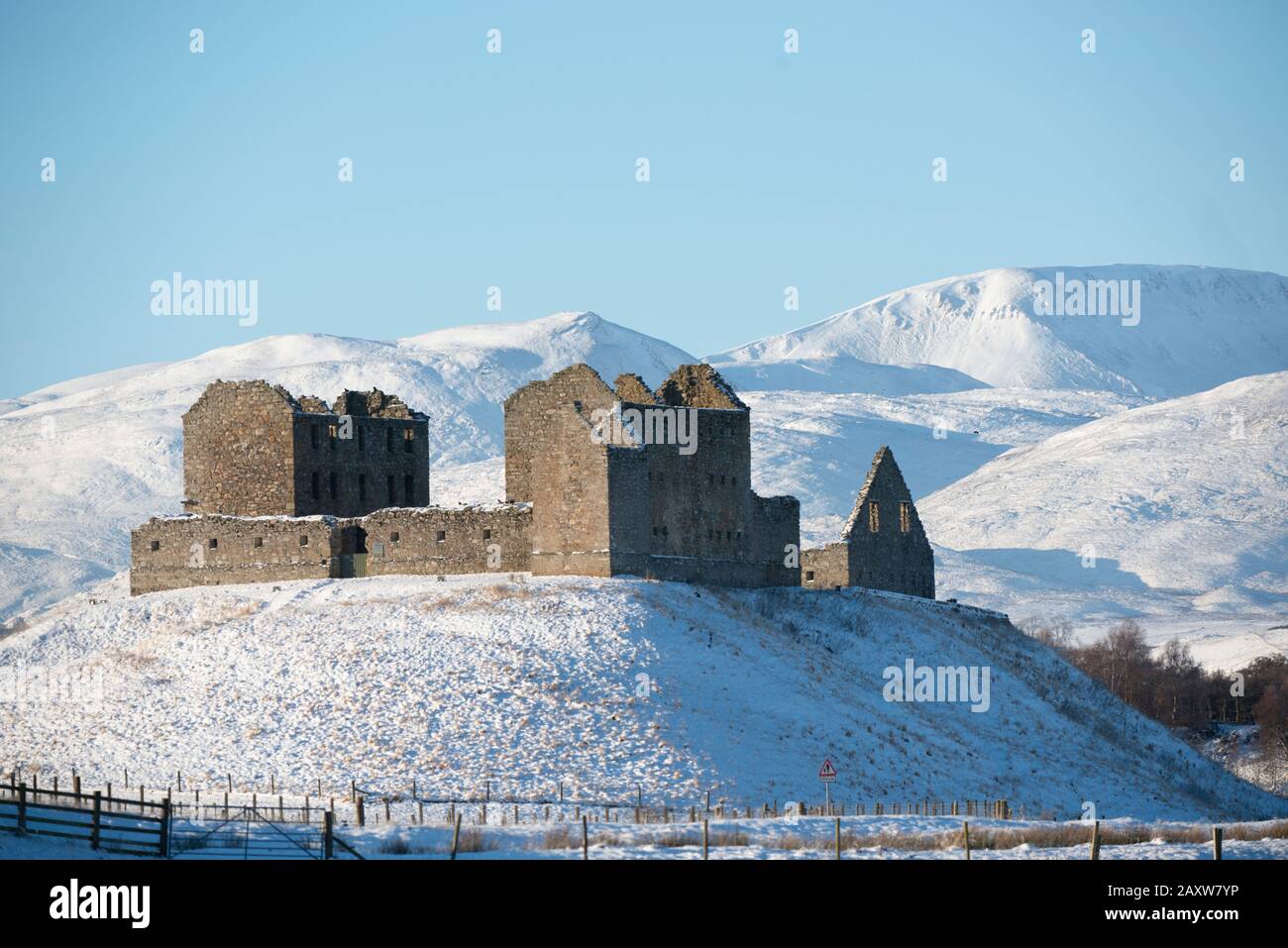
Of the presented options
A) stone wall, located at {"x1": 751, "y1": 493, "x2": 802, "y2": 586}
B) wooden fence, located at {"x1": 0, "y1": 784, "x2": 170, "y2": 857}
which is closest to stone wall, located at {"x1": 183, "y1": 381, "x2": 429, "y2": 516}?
stone wall, located at {"x1": 751, "y1": 493, "x2": 802, "y2": 586}

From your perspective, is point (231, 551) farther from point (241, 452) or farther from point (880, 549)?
point (880, 549)

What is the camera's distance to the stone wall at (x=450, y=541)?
7588 centimetres

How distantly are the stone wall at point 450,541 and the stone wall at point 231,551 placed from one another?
1646 mm

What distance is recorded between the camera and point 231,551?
258ft

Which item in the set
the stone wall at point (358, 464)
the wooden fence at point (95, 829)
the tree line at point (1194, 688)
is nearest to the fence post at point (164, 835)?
the wooden fence at point (95, 829)

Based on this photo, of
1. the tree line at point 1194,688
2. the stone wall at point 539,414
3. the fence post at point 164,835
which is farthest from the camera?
the tree line at point 1194,688

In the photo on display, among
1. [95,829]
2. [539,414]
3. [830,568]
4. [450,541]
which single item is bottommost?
[95,829]

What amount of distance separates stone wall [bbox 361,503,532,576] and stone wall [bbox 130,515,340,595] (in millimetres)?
1646

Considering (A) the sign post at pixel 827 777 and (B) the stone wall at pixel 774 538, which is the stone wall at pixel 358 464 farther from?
(A) the sign post at pixel 827 777

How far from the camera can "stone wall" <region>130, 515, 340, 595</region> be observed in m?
77.4

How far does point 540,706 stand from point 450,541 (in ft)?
42.5

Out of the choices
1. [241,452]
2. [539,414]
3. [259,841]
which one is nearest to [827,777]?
[259,841]

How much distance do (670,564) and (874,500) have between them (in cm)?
1623

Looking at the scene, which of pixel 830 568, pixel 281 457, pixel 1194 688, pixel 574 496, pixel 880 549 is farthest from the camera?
pixel 1194 688
